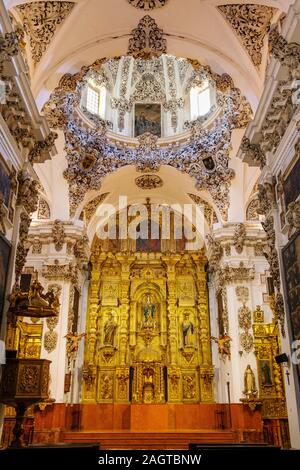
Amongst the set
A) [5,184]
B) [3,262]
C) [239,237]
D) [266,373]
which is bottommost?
[266,373]

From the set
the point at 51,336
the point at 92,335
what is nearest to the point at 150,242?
the point at 92,335

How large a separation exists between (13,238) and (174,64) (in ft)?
44.2

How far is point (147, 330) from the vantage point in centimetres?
2139

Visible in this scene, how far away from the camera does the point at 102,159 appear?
1862cm

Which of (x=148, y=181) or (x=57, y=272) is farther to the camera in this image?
(x=148, y=181)

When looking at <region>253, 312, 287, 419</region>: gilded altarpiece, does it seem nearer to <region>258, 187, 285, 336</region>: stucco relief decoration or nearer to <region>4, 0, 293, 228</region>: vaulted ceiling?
<region>258, 187, 285, 336</region>: stucco relief decoration

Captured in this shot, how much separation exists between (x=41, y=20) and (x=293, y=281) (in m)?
8.50

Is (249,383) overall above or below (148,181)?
below

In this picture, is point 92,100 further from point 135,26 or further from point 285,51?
point 285,51

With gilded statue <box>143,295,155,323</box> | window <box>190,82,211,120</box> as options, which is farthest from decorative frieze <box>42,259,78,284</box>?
window <box>190,82,211,120</box>

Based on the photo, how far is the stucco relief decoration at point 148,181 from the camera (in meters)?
20.3

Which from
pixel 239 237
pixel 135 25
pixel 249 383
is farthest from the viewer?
pixel 239 237

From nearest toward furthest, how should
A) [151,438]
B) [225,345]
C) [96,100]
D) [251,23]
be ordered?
[251,23] < [151,438] < [225,345] < [96,100]

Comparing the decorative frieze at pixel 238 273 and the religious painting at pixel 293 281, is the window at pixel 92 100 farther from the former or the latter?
the religious painting at pixel 293 281
